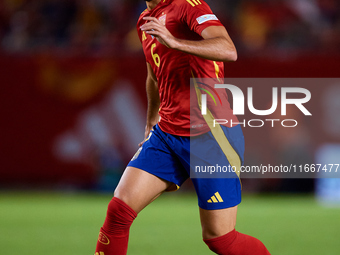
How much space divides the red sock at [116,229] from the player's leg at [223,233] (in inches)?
17.7

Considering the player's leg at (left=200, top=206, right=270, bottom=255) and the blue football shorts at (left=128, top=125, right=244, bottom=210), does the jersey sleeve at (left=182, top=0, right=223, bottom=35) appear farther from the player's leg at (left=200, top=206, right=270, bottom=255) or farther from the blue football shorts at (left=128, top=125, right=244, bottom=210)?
the player's leg at (left=200, top=206, right=270, bottom=255)

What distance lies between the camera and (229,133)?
10.8ft

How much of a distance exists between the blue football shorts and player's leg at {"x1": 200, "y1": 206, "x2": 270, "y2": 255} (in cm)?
4

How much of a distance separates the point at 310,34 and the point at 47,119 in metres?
4.68

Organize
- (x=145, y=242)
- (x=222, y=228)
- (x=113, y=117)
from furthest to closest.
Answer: (x=113, y=117)
(x=145, y=242)
(x=222, y=228)

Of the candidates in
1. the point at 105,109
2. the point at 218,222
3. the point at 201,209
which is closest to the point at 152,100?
the point at 201,209

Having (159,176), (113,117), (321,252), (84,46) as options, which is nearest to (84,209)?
(113,117)

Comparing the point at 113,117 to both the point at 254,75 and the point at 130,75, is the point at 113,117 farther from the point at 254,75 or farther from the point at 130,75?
the point at 254,75

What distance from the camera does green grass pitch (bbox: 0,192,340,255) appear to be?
4.91 meters

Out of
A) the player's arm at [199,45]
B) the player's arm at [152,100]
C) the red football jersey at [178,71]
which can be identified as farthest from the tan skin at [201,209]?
the player's arm at [152,100]

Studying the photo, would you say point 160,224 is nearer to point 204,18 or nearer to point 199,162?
Answer: point 199,162

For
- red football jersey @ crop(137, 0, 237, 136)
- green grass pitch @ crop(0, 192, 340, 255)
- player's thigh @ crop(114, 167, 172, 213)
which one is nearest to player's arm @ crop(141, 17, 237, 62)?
red football jersey @ crop(137, 0, 237, 136)

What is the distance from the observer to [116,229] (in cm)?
311

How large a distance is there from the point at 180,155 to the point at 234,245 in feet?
2.06
